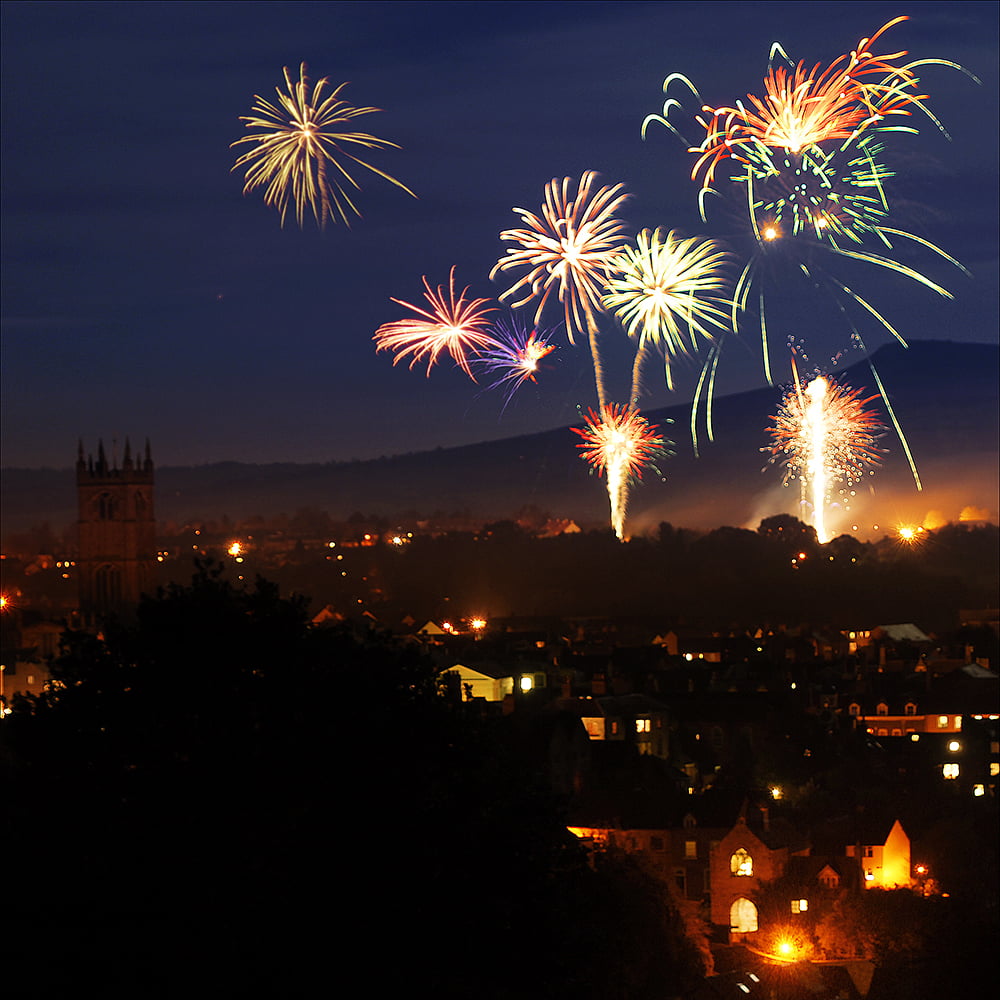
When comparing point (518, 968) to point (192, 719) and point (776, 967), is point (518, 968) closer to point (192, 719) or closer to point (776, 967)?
point (192, 719)

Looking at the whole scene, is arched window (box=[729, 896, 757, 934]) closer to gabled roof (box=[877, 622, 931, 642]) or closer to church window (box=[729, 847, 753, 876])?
church window (box=[729, 847, 753, 876])

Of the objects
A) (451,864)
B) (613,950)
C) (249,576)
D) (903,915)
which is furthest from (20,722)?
(249,576)

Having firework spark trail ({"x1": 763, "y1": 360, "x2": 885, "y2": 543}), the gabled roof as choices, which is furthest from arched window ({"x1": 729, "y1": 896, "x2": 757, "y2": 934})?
the gabled roof

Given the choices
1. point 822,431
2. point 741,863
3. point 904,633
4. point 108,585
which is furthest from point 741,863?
point 108,585

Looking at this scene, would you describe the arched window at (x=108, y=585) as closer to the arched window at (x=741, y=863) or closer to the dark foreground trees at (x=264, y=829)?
the arched window at (x=741, y=863)

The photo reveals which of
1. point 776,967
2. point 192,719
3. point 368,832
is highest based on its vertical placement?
point 192,719

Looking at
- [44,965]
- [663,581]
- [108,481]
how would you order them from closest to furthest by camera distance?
[44,965] → [108,481] → [663,581]

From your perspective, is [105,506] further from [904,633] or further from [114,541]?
[904,633]
